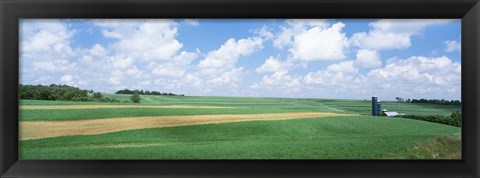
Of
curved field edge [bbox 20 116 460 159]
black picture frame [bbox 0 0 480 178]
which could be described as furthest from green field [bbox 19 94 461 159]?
black picture frame [bbox 0 0 480 178]

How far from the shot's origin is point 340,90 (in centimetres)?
282

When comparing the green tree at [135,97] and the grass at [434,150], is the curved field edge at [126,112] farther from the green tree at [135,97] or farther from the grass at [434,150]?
the grass at [434,150]

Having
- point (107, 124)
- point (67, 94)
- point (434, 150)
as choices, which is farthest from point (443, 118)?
point (67, 94)

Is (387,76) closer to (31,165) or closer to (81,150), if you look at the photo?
(81,150)

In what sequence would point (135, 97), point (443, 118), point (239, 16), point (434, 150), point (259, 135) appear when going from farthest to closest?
1. point (259, 135)
2. point (135, 97)
3. point (443, 118)
4. point (434, 150)
5. point (239, 16)

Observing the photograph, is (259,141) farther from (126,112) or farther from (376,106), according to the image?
(126,112)

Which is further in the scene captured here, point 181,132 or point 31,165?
point 181,132

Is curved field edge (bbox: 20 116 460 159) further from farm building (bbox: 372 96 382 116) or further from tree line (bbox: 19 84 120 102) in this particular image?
tree line (bbox: 19 84 120 102)

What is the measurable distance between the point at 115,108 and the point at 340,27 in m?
1.65

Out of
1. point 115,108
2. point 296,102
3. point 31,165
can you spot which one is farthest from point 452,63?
point 31,165

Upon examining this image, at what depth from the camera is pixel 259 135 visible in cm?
304

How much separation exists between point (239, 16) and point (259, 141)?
110 cm

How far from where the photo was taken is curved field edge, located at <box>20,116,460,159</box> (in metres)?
2.49

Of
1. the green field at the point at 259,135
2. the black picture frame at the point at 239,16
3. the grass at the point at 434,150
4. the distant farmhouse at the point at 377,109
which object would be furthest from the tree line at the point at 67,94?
the grass at the point at 434,150
